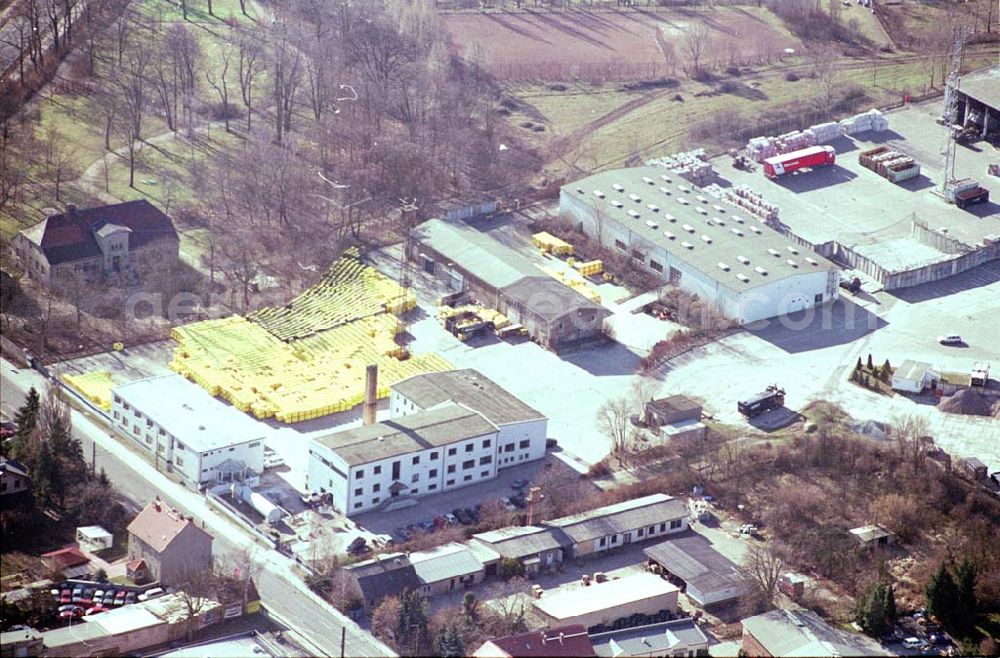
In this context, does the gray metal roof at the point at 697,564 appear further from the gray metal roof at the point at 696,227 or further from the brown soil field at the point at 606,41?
Result: the brown soil field at the point at 606,41

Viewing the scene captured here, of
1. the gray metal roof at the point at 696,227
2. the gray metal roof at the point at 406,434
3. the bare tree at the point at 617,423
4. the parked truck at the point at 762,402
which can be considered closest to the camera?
the gray metal roof at the point at 406,434

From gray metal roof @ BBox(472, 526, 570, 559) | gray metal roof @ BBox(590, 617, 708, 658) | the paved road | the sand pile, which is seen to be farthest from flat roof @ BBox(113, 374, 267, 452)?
the sand pile

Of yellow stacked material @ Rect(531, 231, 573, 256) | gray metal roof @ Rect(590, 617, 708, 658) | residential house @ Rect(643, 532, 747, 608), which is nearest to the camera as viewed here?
gray metal roof @ Rect(590, 617, 708, 658)

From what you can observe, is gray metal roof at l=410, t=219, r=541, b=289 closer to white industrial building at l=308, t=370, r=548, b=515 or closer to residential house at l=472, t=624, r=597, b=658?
white industrial building at l=308, t=370, r=548, b=515

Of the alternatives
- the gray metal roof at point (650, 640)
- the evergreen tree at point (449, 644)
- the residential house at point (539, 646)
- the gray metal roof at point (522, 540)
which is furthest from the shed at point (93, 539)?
the gray metal roof at point (650, 640)

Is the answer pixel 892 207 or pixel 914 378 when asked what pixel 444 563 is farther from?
pixel 892 207

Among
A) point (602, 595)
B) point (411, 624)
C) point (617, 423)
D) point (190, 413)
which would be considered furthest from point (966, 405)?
point (190, 413)

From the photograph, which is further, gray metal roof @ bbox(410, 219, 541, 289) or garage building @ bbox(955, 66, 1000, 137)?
garage building @ bbox(955, 66, 1000, 137)
